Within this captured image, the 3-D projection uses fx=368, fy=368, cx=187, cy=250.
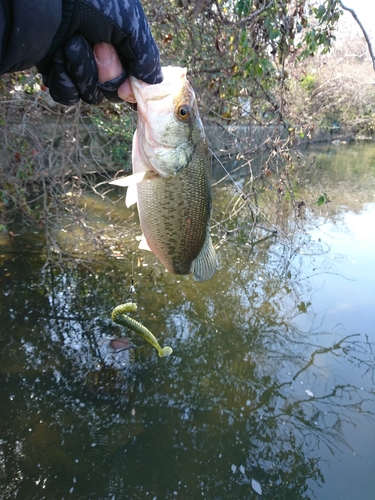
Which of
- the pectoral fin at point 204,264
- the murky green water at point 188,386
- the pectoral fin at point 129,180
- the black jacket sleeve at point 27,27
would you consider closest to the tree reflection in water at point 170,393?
the murky green water at point 188,386

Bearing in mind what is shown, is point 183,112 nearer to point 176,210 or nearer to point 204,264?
point 176,210

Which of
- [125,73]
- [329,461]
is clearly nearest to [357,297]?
[329,461]

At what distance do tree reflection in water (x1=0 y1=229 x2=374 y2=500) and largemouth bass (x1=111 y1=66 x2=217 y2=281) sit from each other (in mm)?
1893

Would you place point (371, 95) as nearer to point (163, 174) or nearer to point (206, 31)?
point (206, 31)

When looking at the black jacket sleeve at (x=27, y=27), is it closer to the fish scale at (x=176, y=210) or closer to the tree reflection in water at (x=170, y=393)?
the fish scale at (x=176, y=210)

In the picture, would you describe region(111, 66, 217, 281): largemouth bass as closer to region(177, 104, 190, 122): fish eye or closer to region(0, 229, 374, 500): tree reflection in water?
region(177, 104, 190, 122): fish eye

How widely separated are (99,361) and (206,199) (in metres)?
2.66

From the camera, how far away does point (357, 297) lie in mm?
5492

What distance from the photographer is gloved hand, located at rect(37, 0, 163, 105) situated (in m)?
1.18

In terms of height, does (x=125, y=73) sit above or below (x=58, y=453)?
above

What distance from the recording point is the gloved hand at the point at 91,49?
118 cm

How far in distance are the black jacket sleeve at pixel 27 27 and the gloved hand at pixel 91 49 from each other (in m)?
0.06

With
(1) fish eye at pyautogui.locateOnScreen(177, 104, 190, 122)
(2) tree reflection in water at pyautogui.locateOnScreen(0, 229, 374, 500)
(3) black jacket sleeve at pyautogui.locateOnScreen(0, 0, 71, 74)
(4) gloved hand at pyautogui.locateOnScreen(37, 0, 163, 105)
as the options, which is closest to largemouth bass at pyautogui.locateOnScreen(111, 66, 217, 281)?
(1) fish eye at pyautogui.locateOnScreen(177, 104, 190, 122)

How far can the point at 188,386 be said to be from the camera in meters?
3.71
